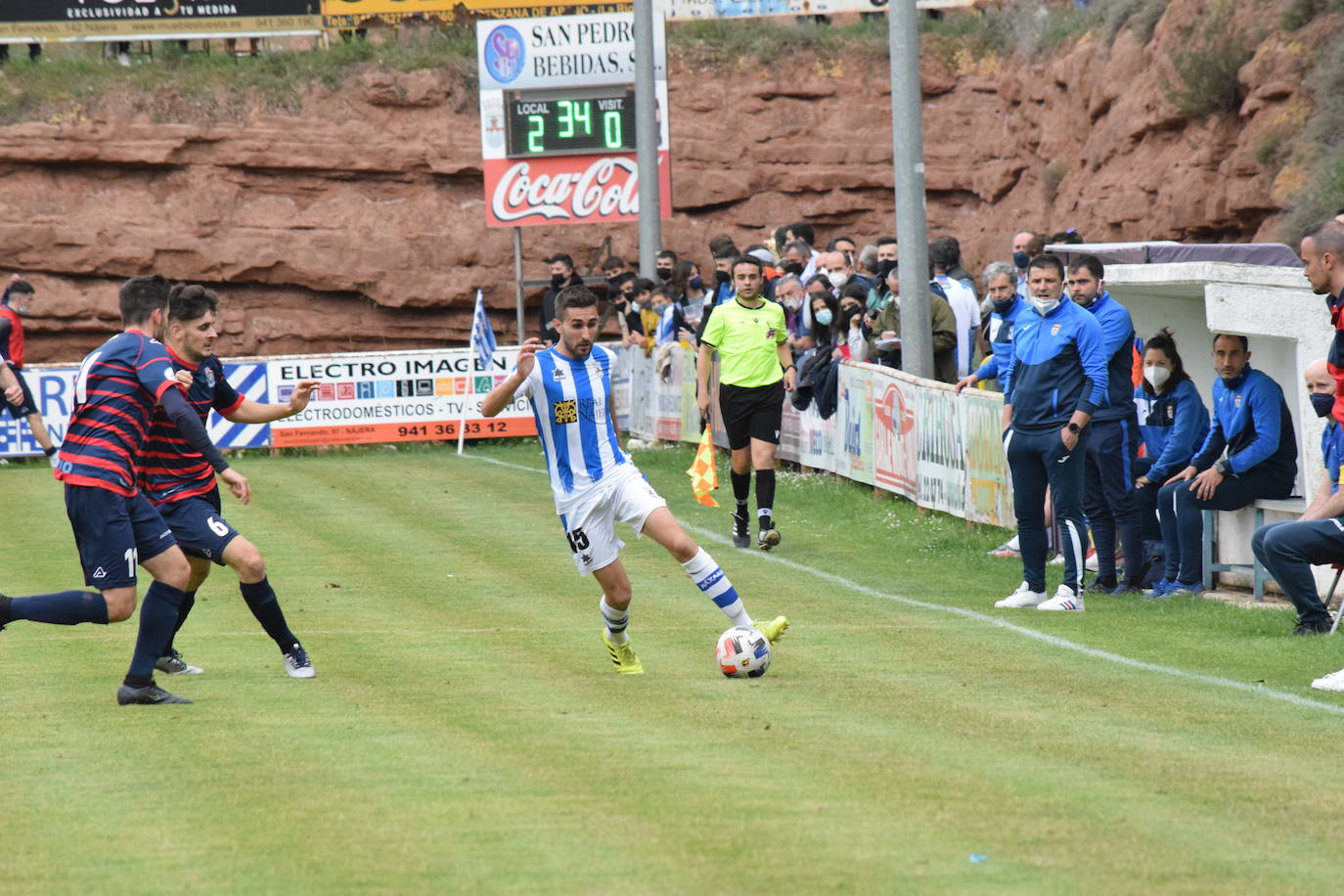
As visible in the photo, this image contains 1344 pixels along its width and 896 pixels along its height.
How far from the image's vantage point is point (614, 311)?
30656mm

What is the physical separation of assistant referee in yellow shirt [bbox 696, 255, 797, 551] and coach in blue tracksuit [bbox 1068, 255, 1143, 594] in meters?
3.49

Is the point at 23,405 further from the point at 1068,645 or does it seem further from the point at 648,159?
the point at 1068,645

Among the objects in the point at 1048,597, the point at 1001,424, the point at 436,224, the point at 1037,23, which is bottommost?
the point at 1048,597

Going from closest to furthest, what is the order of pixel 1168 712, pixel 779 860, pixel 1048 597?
pixel 779 860, pixel 1168 712, pixel 1048 597

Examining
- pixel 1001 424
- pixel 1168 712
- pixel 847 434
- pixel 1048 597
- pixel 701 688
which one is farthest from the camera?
pixel 847 434

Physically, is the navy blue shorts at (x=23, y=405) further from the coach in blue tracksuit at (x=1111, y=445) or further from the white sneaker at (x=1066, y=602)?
the white sneaker at (x=1066, y=602)

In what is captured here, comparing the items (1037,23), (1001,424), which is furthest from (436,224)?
(1001,424)

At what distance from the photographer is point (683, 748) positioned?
802 centimetres

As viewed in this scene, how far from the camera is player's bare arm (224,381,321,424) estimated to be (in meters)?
9.84

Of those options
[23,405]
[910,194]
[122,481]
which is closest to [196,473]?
[122,481]

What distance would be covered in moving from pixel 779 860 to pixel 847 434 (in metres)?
13.8

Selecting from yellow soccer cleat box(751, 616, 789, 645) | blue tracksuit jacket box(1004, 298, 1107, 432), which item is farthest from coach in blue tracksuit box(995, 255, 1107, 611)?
yellow soccer cleat box(751, 616, 789, 645)

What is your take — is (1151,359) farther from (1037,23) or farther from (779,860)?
(1037,23)

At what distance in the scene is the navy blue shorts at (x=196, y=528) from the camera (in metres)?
9.80
